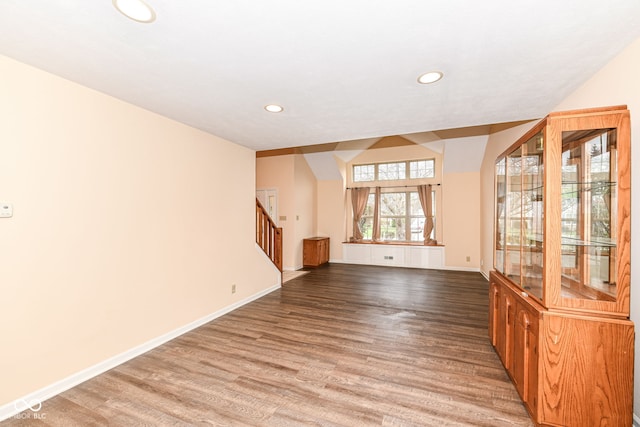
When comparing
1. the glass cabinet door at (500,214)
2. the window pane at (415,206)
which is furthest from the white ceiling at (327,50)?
the window pane at (415,206)

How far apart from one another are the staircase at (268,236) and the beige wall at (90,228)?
4.24ft

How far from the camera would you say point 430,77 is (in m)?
2.21

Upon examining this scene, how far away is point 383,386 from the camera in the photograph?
2270 millimetres

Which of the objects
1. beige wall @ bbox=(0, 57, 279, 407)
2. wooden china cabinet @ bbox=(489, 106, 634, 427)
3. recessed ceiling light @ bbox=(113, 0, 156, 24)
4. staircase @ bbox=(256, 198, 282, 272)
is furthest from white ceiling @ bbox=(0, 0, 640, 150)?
staircase @ bbox=(256, 198, 282, 272)

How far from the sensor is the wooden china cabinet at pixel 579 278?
1651 mm

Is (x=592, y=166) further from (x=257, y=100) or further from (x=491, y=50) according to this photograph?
(x=257, y=100)

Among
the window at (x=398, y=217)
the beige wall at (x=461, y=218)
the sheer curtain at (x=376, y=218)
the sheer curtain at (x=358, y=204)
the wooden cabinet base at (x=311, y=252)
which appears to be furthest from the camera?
the sheer curtain at (x=358, y=204)

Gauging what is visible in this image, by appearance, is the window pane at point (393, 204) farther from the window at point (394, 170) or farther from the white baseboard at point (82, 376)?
the white baseboard at point (82, 376)

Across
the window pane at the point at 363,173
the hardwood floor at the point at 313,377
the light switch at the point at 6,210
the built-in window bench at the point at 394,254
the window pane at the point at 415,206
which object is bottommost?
the hardwood floor at the point at 313,377

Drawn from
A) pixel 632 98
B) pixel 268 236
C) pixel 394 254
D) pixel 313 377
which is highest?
pixel 632 98

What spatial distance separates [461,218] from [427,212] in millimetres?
820

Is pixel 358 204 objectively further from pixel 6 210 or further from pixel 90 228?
pixel 6 210

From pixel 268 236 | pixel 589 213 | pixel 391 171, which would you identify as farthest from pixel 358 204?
pixel 589 213

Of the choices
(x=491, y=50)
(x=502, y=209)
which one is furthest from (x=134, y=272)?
(x=502, y=209)
